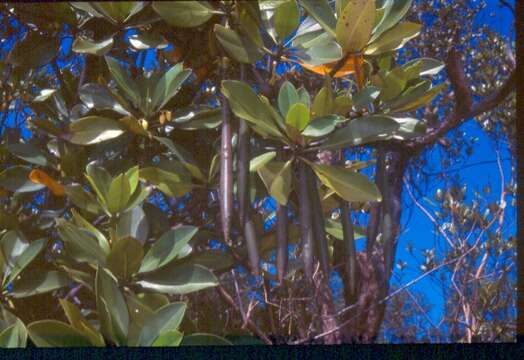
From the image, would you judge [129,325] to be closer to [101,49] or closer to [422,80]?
[101,49]

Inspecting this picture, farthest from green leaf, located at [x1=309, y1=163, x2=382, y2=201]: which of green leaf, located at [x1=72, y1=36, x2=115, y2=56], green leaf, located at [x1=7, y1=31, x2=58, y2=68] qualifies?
green leaf, located at [x1=7, y1=31, x2=58, y2=68]

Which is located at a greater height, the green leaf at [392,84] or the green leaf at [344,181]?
the green leaf at [392,84]

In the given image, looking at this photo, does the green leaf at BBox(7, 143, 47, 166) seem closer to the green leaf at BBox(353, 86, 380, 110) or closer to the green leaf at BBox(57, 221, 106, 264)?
the green leaf at BBox(57, 221, 106, 264)

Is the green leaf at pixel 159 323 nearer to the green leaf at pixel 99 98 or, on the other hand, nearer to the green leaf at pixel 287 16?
the green leaf at pixel 99 98

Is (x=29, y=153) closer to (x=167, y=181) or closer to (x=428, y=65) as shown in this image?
(x=167, y=181)

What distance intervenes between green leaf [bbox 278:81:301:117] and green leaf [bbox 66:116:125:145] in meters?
0.30

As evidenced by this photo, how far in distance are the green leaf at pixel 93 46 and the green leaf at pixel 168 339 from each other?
0.55m

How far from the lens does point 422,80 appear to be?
1327 millimetres

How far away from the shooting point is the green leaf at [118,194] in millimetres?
1255

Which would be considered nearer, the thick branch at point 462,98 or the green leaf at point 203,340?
the green leaf at point 203,340

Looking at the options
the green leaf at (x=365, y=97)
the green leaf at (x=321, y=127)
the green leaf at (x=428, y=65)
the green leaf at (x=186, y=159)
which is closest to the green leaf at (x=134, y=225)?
the green leaf at (x=186, y=159)

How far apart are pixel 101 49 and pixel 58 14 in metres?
0.11

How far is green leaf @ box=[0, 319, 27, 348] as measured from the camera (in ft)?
4.24

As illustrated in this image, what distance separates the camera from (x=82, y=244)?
1.25 metres
